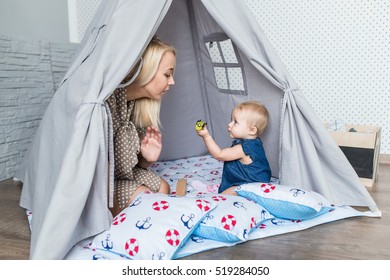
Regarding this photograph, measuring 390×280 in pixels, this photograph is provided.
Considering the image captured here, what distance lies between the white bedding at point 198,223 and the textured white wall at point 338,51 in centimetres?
96

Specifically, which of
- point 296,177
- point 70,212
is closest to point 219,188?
point 296,177

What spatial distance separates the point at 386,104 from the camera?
2.50 meters

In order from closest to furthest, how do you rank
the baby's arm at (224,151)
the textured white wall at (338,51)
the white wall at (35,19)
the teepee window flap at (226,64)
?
the baby's arm at (224,151), the teepee window flap at (226,64), the white wall at (35,19), the textured white wall at (338,51)

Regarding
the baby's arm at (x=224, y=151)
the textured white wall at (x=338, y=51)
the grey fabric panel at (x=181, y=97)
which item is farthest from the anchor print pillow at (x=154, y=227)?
the textured white wall at (x=338, y=51)

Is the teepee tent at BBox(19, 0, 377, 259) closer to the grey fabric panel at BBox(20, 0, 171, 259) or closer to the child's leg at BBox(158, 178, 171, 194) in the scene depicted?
the grey fabric panel at BBox(20, 0, 171, 259)

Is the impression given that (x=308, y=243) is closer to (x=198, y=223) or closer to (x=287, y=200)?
(x=287, y=200)

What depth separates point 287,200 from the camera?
58.5 inches

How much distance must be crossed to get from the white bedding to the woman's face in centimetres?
47

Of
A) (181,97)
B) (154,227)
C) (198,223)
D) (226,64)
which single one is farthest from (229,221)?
(181,97)

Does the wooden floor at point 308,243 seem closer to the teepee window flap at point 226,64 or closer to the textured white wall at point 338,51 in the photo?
the teepee window flap at point 226,64

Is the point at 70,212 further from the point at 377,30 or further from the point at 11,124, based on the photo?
the point at 377,30

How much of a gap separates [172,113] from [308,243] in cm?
120

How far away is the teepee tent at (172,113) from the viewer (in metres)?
1.24

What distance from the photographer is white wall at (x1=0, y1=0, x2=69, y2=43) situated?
231 centimetres
